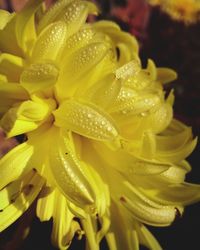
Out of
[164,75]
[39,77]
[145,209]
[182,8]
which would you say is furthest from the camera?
[182,8]

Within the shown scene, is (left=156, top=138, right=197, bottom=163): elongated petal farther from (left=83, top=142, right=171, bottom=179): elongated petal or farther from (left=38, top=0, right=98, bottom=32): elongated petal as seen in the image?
(left=38, top=0, right=98, bottom=32): elongated petal

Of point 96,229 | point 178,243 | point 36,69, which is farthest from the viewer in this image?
point 178,243

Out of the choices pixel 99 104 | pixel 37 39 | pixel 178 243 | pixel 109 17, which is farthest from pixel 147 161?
pixel 109 17

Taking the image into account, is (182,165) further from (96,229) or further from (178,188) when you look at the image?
(96,229)

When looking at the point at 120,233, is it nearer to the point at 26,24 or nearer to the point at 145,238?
the point at 145,238

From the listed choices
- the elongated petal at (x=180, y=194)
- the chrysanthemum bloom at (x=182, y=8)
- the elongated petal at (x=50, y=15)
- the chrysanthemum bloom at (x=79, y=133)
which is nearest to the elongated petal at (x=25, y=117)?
the chrysanthemum bloom at (x=79, y=133)

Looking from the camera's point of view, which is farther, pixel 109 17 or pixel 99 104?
pixel 109 17

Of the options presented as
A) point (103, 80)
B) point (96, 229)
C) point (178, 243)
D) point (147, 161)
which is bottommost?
point (178, 243)

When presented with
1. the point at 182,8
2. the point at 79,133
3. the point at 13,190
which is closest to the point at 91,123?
the point at 79,133
